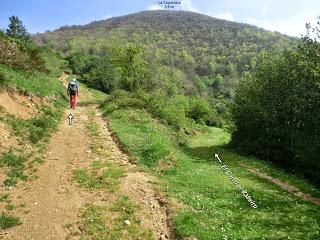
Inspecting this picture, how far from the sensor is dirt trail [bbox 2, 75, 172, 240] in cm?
1820

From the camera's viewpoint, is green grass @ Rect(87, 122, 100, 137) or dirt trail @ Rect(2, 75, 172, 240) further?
green grass @ Rect(87, 122, 100, 137)

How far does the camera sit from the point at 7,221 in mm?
18047

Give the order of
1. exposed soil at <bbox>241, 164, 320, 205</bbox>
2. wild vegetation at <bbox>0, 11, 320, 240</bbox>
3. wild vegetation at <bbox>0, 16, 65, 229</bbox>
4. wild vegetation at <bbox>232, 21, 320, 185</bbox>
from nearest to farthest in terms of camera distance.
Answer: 1. wild vegetation at <bbox>0, 11, 320, 240</bbox>
2. wild vegetation at <bbox>0, 16, 65, 229</bbox>
3. exposed soil at <bbox>241, 164, 320, 205</bbox>
4. wild vegetation at <bbox>232, 21, 320, 185</bbox>

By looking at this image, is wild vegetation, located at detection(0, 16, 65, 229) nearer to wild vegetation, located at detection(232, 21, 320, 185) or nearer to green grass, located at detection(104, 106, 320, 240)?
green grass, located at detection(104, 106, 320, 240)

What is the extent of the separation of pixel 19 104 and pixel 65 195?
1230 cm

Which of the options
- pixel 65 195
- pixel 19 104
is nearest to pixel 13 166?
pixel 65 195

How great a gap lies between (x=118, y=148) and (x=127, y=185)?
7.86 meters

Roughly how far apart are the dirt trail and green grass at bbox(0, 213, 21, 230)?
26cm

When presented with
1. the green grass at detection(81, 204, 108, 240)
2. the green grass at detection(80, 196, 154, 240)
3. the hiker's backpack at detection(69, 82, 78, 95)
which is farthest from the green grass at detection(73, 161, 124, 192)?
the hiker's backpack at detection(69, 82, 78, 95)

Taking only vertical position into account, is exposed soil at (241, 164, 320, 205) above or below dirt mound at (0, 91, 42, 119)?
below

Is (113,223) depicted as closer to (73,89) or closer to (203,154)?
(73,89)

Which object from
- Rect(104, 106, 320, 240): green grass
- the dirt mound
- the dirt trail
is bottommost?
Rect(104, 106, 320, 240): green grass

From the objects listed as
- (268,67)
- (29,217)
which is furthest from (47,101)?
(268,67)

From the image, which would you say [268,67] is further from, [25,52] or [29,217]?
[29,217]
